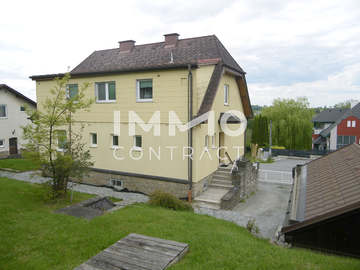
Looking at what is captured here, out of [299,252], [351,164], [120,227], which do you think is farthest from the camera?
[351,164]

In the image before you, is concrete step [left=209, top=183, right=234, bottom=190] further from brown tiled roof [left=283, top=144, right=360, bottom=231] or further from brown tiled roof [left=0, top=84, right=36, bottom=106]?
brown tiled roof [left=0, top=84, right=36, bottom=106]

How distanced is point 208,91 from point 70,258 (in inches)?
375

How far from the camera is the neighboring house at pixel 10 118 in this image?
26.3 metres

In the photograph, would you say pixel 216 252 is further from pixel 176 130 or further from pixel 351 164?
pixel 176 130

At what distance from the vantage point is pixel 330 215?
4.97 m

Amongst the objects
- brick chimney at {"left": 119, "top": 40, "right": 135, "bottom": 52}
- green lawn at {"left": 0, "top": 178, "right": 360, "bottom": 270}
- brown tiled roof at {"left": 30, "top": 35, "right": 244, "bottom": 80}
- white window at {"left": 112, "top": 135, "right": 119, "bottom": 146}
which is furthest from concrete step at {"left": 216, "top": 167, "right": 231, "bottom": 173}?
brick chimney at {"left": 119, "top": 40, "right": 135, "bottom": 52}

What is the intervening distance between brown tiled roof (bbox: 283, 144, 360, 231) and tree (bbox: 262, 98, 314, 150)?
130ft

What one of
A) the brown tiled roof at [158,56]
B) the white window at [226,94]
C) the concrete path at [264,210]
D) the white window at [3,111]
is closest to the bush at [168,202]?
the concrete path at [264,210]

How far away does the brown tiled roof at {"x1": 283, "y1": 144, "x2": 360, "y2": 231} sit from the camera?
5.34 m

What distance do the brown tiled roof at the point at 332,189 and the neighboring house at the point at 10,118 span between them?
2637 centimetres

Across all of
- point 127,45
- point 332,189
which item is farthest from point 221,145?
point 127,45

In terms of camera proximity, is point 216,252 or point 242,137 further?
point 242,137

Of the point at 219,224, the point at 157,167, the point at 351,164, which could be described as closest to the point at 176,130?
the point at 157,167

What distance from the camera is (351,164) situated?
861 centimetres
